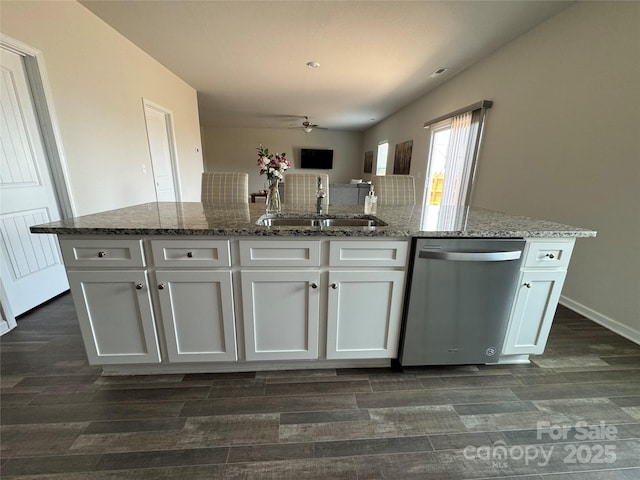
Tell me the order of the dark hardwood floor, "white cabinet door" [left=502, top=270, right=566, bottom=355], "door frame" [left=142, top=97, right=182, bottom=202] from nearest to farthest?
the dark hardwood floor
"white cabinet door" [left=502, top=270, right=566, bottom=355]
"door frame" [left=142, top=97, right=182, bottom=202]

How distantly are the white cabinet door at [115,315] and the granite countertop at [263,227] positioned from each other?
23cm

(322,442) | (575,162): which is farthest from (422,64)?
(322,442)

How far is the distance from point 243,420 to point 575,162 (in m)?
3.22

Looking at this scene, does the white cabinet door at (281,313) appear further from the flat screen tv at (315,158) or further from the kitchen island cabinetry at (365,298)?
the flat screen tv at (315,158)

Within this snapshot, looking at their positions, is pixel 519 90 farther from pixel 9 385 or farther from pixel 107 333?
pixel 9 385

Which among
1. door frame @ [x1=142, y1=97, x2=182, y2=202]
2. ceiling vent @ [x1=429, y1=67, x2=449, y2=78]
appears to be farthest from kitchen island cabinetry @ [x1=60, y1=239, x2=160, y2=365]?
ceiling vent @ [x1=429, y1=67, x2=449, y2=78]

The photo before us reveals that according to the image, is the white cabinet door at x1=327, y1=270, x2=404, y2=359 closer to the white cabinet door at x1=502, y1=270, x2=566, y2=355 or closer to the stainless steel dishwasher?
the stainless steel dishwasher

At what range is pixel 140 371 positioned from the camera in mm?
1531

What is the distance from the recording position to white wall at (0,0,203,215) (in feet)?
6.87

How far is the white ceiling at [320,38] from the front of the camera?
2.32 metres

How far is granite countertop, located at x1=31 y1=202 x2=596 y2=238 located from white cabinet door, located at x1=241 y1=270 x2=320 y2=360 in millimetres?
243

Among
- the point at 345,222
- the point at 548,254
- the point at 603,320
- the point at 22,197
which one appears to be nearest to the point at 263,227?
the point at 345,222

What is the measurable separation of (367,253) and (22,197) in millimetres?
2715

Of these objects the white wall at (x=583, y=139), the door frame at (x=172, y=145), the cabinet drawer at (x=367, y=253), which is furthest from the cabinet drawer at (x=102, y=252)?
the white wall at (x=583, y=139)
